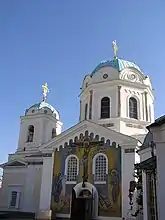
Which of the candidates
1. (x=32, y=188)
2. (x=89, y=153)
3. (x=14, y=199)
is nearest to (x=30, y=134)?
(x=32, y=188)

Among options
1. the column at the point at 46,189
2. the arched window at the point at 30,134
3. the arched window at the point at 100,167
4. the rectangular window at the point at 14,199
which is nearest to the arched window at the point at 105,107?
the arched window at the point at 100,167

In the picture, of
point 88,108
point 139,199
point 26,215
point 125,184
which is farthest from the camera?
point 88,108

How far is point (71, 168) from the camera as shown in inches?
845

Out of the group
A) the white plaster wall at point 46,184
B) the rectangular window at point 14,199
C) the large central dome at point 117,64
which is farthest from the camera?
the large central dome at point 117,64

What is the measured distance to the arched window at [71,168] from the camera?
21.1 m

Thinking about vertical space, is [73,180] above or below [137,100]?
below

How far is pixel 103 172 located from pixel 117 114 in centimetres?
567

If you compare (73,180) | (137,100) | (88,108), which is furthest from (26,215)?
(137,100)

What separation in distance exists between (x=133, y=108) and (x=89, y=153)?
649 centimetres

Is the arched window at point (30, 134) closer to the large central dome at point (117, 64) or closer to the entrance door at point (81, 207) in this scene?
the large central dome at point (117, 64)

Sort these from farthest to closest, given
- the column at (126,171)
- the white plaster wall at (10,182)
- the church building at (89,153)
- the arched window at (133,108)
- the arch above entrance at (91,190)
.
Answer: the white plaster wall at (10,182)
the arched window at (133,108)
the church building at (89,153)
the arch above entrance at (91,190)
the column at (126,171)

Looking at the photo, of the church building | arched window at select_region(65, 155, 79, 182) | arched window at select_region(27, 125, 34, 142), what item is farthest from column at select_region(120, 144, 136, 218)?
arched window at select_region(27, 125, 34, 142)

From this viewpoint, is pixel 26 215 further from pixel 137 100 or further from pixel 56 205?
pixel 137 100

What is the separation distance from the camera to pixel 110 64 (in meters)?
26.9
